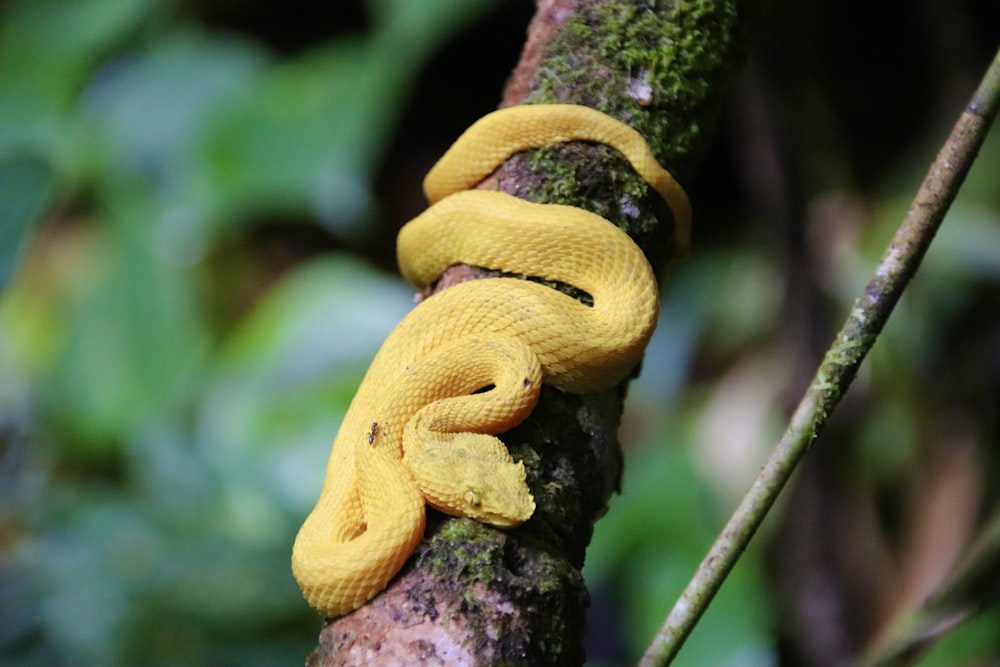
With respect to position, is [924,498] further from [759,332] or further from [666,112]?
[666,112]

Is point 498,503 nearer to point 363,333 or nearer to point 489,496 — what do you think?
point 489,496

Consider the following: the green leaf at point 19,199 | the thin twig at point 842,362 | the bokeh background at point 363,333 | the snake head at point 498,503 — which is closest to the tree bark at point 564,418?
the snake head at point 498,503

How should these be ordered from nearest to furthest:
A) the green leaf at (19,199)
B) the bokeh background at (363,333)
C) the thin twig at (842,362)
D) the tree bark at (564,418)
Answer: the tree bark at (564,418), the thin twig at (842,362), the green leaf at (19,199), the bokeh background at (363,333)

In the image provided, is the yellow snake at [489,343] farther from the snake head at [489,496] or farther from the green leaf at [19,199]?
the green leaf at [19,199]

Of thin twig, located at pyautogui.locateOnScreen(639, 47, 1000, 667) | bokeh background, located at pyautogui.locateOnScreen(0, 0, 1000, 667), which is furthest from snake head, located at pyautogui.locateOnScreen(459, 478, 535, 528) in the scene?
bokeh background, located at pyautogui.locateOnScreen(0, 0, 1000, 667)

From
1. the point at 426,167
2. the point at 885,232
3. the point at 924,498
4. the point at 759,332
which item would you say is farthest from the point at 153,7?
the point at 924,498

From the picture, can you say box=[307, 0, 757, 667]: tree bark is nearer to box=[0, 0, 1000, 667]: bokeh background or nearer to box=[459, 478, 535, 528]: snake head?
box=[459, 478, 535, 528]: snake head
